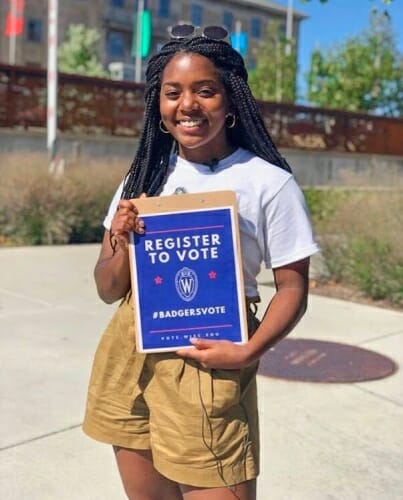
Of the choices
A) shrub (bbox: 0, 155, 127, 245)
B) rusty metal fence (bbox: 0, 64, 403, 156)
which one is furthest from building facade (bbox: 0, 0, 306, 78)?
shrub (bbox: 0, 155, 127, 245)

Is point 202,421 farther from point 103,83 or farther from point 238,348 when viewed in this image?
point 103,83

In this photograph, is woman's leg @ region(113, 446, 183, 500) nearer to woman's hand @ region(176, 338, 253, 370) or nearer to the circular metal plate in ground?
woman's hand @ region(176, 338, 253, 370)

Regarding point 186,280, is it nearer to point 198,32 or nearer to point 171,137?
point 171,137

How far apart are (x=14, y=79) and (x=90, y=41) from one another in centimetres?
2835

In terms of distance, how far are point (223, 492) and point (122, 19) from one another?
170ft

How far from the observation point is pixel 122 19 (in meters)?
50.6

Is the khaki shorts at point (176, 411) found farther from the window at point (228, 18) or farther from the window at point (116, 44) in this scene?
the window at point (228, 18)

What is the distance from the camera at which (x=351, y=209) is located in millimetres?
7922

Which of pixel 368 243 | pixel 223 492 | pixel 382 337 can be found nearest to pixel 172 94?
pixel 223 492

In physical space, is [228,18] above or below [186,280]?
above

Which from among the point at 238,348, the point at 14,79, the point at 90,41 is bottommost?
the point at 238,348

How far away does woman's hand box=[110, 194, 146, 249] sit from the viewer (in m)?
1.77

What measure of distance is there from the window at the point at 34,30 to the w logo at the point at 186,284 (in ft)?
155

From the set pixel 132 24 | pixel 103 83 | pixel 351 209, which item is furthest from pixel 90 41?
pixel 351 209
